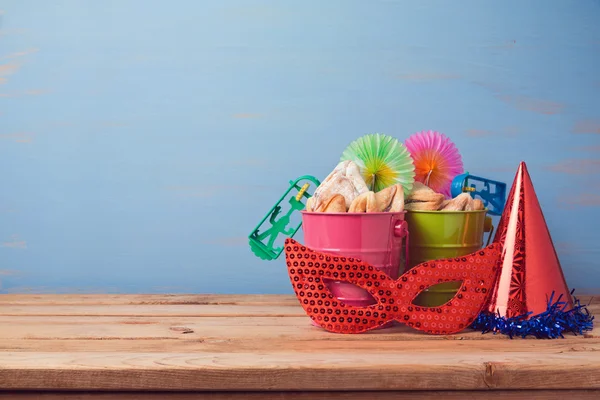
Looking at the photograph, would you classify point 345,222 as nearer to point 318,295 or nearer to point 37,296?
point 318,295

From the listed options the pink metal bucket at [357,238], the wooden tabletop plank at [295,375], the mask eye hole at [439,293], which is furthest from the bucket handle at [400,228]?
the wooden tabletop plank at [295,375]

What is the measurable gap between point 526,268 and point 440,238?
136 millimetres

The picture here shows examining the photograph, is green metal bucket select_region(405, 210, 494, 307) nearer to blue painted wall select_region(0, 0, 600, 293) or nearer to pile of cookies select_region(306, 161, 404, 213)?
pile of cookies select_region(306, 161, 404, 213)

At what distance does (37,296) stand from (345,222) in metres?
0.70

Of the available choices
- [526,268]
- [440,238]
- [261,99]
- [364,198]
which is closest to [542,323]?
[526,268]

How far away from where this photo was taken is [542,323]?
3.06 ft

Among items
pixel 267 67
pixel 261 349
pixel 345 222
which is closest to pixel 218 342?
pixel 261 349

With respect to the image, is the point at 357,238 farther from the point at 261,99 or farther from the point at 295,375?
the point at 261,99

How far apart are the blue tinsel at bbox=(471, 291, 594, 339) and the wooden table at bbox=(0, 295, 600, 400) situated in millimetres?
20

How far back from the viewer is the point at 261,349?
2.78ft

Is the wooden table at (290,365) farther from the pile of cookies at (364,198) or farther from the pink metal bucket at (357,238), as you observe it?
the pile of cookies at (364,198)

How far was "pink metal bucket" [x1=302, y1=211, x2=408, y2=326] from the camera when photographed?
3.13ft

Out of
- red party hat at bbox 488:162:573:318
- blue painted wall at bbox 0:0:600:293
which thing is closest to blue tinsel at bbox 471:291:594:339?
red party hat at bbox 488:162:573:318

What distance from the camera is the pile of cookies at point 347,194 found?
3.17ft
